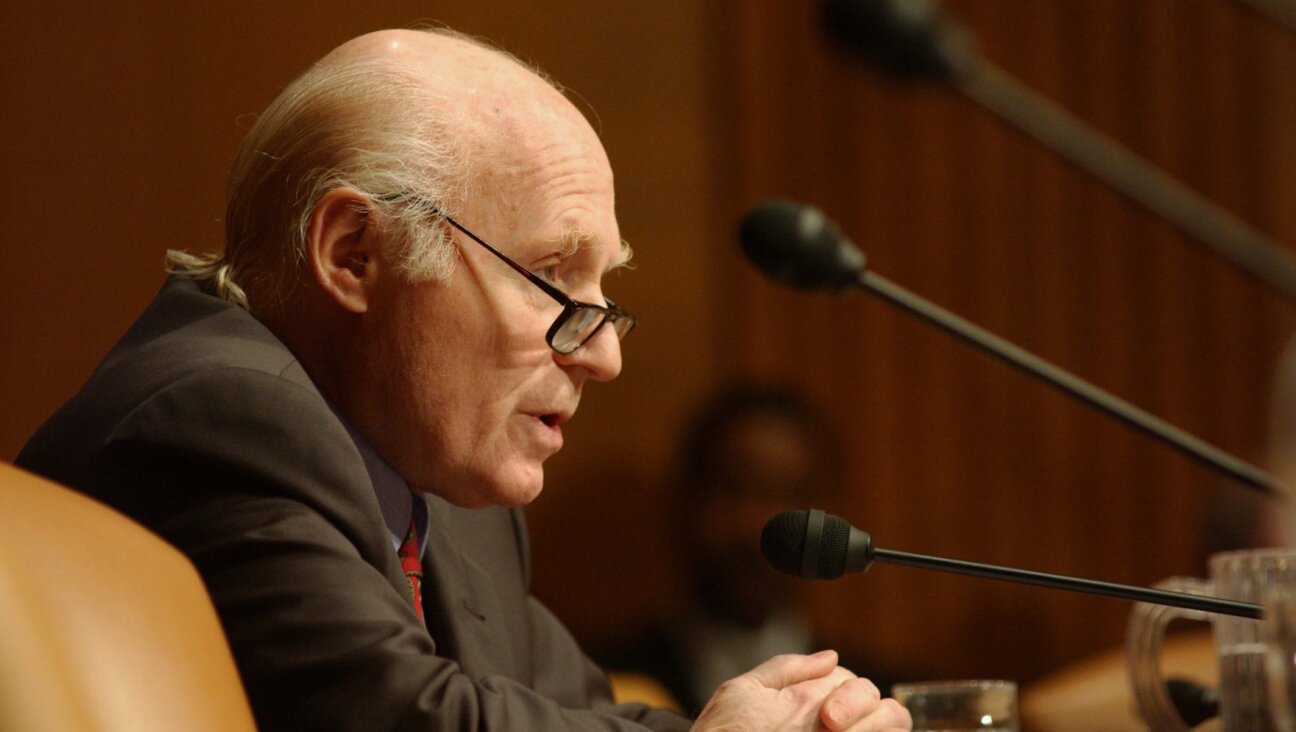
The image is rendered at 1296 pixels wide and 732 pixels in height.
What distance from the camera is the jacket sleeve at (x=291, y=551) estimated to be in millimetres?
1286

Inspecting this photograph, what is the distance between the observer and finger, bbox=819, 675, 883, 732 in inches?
54.5

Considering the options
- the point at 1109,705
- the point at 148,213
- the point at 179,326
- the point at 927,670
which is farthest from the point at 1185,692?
the point at 148,213

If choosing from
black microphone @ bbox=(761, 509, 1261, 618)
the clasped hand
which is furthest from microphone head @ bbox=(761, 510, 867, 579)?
the clasped hand

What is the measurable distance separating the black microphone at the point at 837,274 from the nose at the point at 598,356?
21cm

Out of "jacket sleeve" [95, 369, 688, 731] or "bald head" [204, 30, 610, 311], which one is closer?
"jacket sleeve" [95, 369, 688, 731]

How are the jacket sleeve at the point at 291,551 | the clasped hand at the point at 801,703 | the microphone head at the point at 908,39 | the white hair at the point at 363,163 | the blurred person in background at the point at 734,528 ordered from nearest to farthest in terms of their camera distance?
the jacket sleeve at the point at 291,551
the clasped hand at the point at 801,703
the white hair at the point at 363,163
the microphone head at the point at 908,39
the blurred person in background at the point at 734,528

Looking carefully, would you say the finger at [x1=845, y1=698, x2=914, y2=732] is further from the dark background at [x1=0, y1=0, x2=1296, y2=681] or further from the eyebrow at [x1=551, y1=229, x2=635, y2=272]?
the dark background at [x1=0, y1=0, x2=1296, y2=681]

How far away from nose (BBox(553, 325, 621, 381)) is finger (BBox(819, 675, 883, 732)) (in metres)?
0.46

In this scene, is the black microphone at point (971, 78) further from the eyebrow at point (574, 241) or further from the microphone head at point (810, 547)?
the microphone head at point (810, 547)

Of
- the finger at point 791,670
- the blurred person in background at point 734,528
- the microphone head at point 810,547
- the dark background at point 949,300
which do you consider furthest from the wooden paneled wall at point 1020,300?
the microphone head at point 810,547

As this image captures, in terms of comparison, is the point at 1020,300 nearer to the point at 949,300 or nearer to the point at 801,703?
the point at 949,300

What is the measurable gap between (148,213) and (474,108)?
2489mm

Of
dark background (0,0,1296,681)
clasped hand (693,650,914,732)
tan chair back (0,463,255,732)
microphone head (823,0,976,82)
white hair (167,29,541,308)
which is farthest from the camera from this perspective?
dark background (0,0,1296,681)

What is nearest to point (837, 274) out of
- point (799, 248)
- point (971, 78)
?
point (799, 248)
